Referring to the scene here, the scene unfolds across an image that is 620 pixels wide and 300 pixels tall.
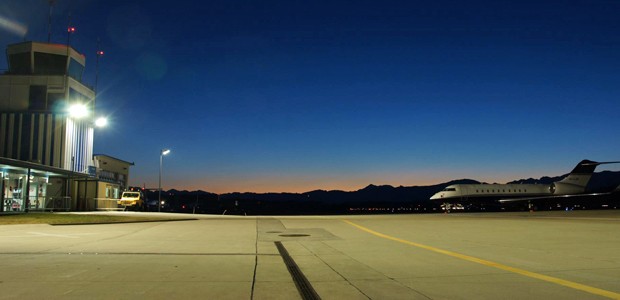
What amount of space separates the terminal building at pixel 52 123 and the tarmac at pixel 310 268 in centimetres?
3113

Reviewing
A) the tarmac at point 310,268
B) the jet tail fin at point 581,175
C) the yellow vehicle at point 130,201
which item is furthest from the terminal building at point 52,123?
the jet tail fin at point 581,175

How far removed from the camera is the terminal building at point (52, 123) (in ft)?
149

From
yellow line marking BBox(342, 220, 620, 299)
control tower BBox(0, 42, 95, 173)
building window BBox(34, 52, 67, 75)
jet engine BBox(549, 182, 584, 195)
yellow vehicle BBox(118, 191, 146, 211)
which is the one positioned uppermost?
building window BBox(34, 52, 67, 75)

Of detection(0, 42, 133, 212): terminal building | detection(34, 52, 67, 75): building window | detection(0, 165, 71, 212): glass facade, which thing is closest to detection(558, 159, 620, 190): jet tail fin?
detection(0, 42, 133, 212): terminal building

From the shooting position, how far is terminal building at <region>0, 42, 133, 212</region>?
45.5 m

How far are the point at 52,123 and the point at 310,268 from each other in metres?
47.3

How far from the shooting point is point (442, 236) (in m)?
18.9

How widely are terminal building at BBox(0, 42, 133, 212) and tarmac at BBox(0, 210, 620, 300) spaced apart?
31126 millimetres

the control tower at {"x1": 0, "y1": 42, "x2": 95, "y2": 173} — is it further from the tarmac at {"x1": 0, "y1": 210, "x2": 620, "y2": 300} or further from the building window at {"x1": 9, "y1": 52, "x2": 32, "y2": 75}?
the tarmac at {"x1": 0, "y1": 210, "x2": 620, "y2": 300}

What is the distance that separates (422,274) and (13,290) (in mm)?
7203

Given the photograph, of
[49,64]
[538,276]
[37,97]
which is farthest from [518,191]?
[538,276]

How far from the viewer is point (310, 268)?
1079 centimetres

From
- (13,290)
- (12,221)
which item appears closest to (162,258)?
(13,290)

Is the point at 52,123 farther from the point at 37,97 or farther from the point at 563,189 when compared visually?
the point at 563,189
